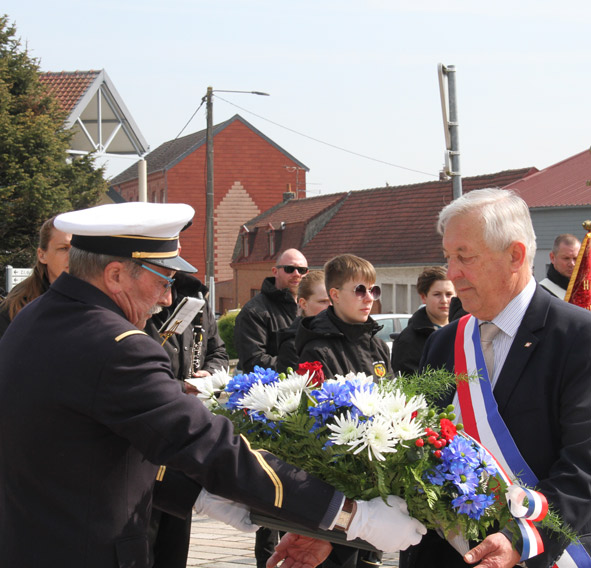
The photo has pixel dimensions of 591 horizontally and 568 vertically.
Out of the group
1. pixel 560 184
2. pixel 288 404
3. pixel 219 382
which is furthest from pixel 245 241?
pixel 288 404

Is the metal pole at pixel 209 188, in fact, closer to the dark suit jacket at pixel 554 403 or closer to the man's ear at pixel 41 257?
the man's ear at pixel 41 257

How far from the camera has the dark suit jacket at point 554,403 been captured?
2.74 meters

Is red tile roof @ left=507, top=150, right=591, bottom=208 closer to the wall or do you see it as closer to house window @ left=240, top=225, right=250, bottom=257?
the wall

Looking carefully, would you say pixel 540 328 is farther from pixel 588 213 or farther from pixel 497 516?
pixel 588 213

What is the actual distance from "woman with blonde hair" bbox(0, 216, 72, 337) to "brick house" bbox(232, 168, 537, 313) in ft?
92.8

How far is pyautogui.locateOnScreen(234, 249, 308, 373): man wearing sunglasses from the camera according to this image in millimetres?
6957

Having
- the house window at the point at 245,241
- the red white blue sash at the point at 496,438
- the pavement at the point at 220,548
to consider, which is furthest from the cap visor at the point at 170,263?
the house window at the point at 245,241

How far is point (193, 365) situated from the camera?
5.97m

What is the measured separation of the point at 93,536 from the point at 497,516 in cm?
121

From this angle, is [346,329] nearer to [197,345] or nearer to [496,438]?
[197,345]

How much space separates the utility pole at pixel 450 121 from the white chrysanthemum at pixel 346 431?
882 cm

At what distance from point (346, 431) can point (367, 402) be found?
0.40 ft

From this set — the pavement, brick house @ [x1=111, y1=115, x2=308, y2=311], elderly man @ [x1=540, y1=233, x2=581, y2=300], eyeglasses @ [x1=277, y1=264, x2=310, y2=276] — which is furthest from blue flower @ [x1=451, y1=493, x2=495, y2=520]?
brick house @ [x1=111, y1=115, x2=308, y2=311]

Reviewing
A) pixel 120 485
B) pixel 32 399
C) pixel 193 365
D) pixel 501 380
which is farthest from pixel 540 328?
pixel 193 365
